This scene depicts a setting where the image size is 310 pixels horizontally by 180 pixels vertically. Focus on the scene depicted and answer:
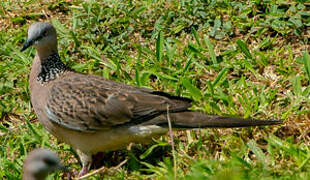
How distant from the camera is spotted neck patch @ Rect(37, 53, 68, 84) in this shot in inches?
231

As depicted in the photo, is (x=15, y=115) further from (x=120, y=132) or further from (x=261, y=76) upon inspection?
(x=261, y=76)

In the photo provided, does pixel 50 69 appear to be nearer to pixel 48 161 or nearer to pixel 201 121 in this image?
pixel 48 161

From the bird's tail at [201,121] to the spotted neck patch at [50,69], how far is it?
1.22 metres

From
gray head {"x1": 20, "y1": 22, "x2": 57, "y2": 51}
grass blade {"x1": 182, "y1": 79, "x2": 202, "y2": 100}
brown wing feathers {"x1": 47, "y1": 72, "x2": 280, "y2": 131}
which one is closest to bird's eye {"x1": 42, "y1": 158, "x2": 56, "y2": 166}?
brown wing feathers {"x1": 47, "y1": 72, "x2": 280, "y2": 131}

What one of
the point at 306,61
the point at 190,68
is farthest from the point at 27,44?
the point at 306,61

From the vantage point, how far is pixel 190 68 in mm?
6625

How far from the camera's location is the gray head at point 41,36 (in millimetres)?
5844

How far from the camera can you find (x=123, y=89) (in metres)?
5.57

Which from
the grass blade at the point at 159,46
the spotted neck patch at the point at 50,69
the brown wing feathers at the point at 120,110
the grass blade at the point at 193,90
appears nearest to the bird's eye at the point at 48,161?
the brown wing feathers at the point at 120,110

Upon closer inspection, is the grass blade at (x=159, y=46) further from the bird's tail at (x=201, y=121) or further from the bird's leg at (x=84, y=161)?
the bird's leg at (x=84, y=161)

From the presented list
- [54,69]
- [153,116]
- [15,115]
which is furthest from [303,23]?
[15,115]

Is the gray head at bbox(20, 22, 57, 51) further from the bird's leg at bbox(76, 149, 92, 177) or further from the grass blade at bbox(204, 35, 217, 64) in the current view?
the grass blade at bbox(204, 35, 217, 64)

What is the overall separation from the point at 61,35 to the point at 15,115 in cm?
127

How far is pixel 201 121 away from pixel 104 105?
91cm
